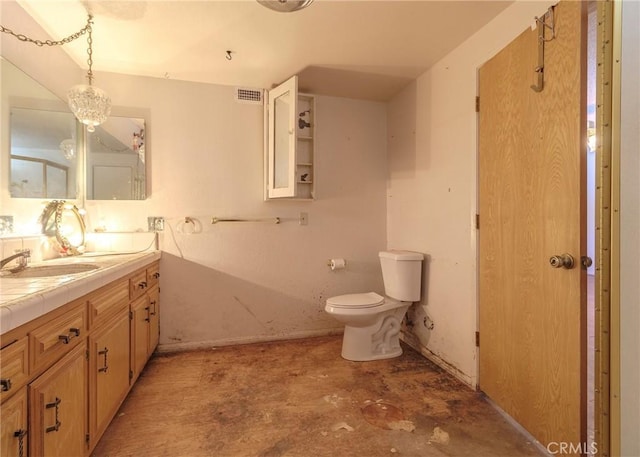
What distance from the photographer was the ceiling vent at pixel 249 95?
2.50 metres

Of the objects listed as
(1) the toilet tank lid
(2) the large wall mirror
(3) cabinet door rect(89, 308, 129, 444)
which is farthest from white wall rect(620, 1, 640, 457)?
(2) the large wall mirror

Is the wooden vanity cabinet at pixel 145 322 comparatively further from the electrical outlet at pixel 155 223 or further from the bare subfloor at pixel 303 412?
the electrical outlet at pixel 155 223

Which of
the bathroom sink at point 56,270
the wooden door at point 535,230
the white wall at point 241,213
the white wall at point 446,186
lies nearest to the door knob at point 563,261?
the wooden door at point 535,230

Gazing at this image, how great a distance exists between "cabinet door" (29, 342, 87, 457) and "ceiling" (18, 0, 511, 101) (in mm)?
1724

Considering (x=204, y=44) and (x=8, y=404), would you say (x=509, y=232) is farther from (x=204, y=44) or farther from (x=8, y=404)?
(x=204, y=44)

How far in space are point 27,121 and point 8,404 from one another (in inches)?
60.8

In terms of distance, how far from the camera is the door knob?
3.90 feet

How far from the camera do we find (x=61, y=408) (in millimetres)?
975

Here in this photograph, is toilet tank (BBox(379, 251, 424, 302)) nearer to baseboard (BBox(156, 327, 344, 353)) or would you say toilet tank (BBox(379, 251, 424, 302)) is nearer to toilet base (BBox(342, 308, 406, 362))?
toilet base (BBox(342, 308, 406, 362))

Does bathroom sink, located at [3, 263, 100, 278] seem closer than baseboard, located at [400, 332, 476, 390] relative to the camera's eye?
Yes

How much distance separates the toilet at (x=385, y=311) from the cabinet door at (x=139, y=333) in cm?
121

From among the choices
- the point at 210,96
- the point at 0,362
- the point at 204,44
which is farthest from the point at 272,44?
the point at 0,362

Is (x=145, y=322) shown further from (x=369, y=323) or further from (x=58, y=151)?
(x=369, y=323)

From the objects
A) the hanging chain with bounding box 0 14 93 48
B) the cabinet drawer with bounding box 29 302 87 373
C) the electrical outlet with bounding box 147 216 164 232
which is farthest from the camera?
the electrical outlet with bounding box 147 216 164 232
